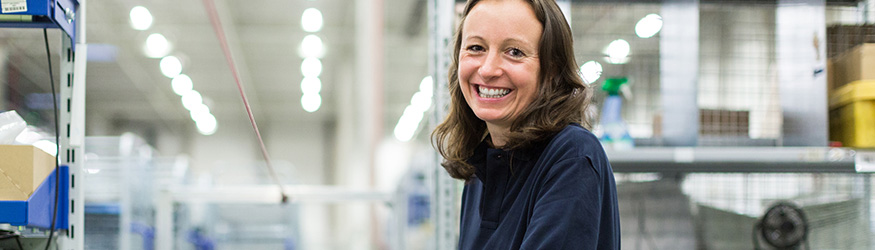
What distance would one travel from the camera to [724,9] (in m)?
2.77

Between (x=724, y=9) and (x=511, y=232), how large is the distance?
77.7 inches

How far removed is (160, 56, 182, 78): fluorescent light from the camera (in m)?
10.8

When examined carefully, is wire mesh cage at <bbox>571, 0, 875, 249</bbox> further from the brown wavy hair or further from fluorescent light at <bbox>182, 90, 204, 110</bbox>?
fluorescent light at <bbox>182, 90, 204, 110</bbox>

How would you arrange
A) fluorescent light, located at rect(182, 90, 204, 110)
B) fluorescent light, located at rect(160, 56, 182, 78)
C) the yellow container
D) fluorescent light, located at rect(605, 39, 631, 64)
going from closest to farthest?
the yellow container → fluorescent light, located at rect(605, 39, 631, 64) → fluorescent light, located at rect(160, 56, 182, 78) → fluorescent light, located at rect(182, 90, 204, 110)

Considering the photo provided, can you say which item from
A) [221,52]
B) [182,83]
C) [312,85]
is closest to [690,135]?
[182,83]

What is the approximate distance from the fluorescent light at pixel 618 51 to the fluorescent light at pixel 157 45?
8.47m

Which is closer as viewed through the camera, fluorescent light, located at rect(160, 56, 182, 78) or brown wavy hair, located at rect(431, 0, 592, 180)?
brown wavy hair, located at rect(431, 0, 592, 180)

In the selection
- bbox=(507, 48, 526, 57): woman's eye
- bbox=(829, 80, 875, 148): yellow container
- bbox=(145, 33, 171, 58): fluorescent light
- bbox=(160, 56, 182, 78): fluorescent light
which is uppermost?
bbox=(145, 33, 171, 58): fluorescent light

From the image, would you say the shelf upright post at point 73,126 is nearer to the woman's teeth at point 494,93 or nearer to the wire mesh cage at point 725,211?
the woman's teeth at point 494,93

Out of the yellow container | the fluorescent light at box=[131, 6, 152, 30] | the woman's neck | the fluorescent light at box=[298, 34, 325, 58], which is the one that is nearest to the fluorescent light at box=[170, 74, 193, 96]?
the fluorescent light at box=[298, 34, 325, 58]

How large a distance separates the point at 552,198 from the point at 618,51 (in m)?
1.76

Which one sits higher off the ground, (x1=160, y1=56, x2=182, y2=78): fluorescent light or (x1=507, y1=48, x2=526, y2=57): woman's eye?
(x1=160, y1=56, x2=182, y2=78): fluorescent light

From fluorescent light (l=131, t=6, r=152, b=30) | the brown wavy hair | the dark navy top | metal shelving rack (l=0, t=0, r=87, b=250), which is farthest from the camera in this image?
fluorescent light (l=131, t=6, r=152, b=30)

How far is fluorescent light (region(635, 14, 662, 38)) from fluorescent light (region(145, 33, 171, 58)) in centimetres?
852
